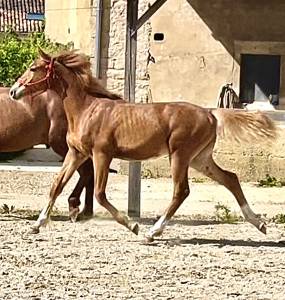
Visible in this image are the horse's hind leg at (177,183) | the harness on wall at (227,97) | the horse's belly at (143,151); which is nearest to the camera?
the horse's hind leg at (177,183)

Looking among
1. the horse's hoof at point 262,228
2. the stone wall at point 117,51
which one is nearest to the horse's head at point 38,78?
the horse's hoof at point 262,228

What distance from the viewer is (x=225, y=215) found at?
13062 mm

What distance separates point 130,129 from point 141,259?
1.74 metres

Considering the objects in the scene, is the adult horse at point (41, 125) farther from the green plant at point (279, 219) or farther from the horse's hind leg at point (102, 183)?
the green plant at point (279, 219)

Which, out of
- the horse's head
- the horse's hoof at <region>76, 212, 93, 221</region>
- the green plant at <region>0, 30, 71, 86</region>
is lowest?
the horse's hoof at <region>76, 212, 93, 221</region>

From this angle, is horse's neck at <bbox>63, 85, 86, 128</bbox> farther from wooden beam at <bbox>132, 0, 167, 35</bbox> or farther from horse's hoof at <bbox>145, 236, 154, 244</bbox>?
wooden beam at <bbox>132, 0, 167, 35</bbox>

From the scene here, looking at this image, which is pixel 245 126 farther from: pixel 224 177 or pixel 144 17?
pixel 144 17

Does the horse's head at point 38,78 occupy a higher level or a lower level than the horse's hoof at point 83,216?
higher

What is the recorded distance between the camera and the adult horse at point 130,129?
10594 millimetres

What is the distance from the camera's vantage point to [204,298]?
7.82m

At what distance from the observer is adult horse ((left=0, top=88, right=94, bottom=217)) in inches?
494

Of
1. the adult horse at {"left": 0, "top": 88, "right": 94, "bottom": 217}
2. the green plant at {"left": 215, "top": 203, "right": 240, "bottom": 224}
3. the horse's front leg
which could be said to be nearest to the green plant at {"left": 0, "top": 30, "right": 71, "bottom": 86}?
the green plant at {"left": 215, "top": 203, "right": 240, "bottom": 224}

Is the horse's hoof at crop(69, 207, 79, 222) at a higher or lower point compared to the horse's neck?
lower

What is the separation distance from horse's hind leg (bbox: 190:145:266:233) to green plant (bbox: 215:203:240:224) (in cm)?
159
